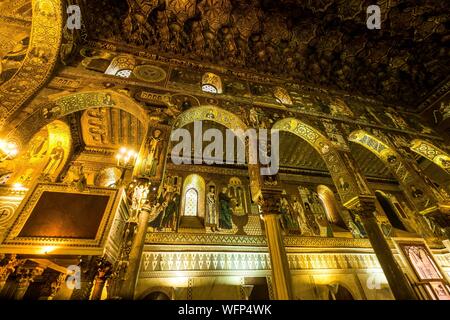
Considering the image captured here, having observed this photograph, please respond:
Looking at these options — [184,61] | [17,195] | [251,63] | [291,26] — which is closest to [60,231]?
[17,195]

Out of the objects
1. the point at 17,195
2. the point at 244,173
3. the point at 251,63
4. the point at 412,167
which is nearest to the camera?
the point at 17,195

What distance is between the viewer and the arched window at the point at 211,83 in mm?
7172

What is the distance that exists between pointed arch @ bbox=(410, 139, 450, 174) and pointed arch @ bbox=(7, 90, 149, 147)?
32.2 ft

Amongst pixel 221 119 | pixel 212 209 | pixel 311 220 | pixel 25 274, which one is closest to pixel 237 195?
pixel 212 209

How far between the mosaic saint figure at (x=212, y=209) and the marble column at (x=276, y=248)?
11.2 ft

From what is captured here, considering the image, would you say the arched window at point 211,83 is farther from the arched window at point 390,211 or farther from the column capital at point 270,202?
the arched window at point 390,211

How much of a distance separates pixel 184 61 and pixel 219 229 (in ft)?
20.8

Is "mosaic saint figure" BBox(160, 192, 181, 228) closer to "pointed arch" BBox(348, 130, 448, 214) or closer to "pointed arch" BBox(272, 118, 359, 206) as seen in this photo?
"pointed arch" BBox(272, 118, 359, 206)

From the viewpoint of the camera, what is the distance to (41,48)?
5.22 m

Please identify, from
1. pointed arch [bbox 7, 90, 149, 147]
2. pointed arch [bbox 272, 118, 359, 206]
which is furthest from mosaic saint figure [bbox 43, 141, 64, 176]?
pointed arch [bbox 272, 118, 359, 206]

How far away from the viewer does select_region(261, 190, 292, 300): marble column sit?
401cm

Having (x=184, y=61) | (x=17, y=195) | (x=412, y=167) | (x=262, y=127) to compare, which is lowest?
(x=17, y=195)
